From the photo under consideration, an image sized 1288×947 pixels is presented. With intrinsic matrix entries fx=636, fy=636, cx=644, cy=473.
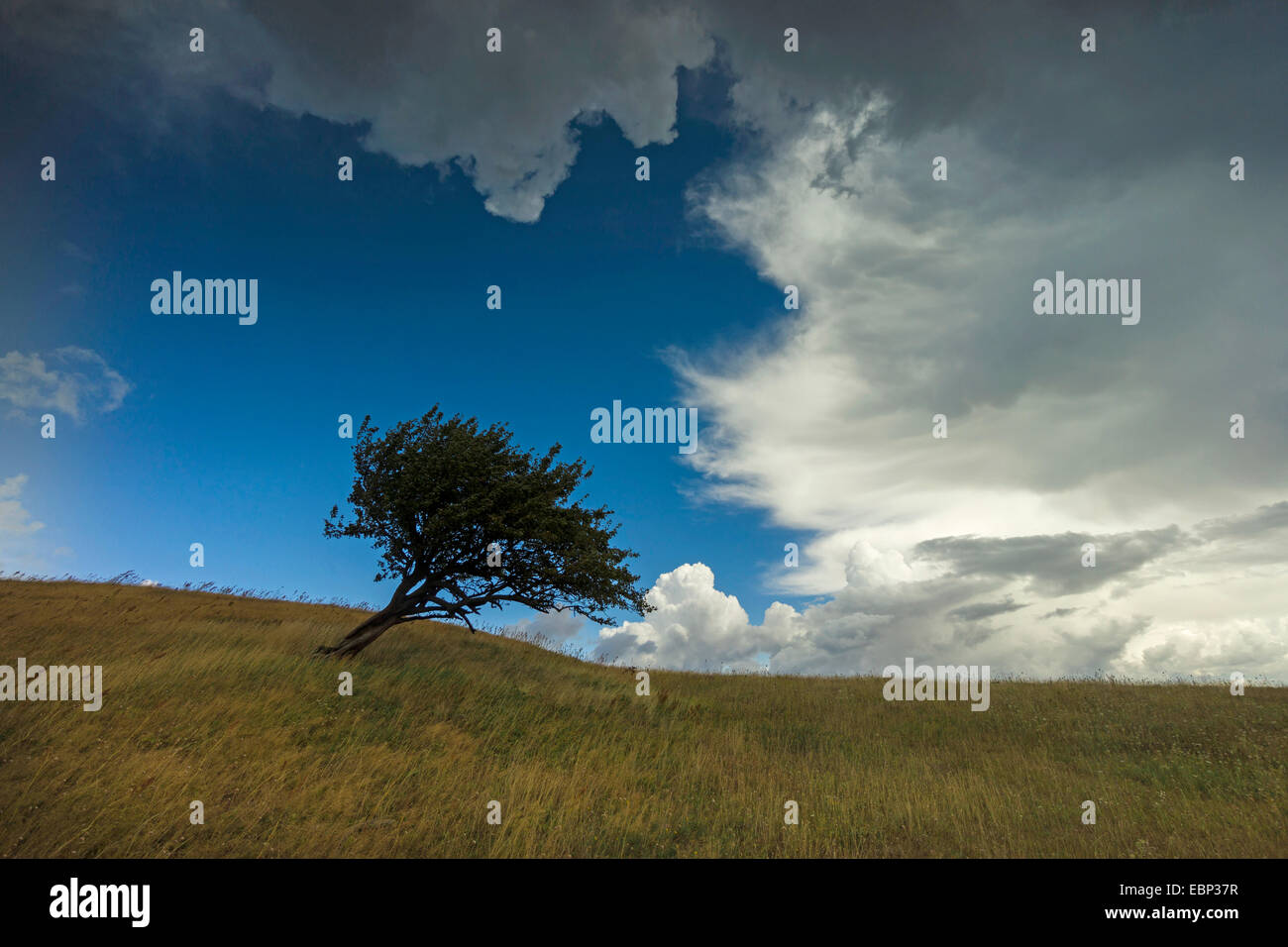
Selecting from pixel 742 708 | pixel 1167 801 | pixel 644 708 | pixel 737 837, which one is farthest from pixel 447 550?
pixel 1167 801

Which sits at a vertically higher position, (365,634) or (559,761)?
(365,634)

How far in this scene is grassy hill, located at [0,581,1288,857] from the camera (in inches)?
462

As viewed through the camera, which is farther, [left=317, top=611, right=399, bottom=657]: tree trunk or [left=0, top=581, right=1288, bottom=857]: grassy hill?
[left=317, top=611, right=399, bottom=657]: tree trunk

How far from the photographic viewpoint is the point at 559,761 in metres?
17.1

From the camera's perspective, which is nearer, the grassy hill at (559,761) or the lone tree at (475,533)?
the grassy hill at (559,761)

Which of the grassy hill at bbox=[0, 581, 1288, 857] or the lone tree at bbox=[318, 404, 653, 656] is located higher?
the lone tree at bbox=[318, 404, 653, 656]

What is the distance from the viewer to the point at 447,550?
81.9 ft

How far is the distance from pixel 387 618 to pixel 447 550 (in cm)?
345

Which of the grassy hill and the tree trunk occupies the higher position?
the tree trunk

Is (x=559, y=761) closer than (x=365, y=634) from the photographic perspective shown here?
Yes

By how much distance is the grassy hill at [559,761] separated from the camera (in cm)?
1174

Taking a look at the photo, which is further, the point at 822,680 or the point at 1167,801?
the point at 822,680

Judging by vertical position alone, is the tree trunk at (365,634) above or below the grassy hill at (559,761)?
above
